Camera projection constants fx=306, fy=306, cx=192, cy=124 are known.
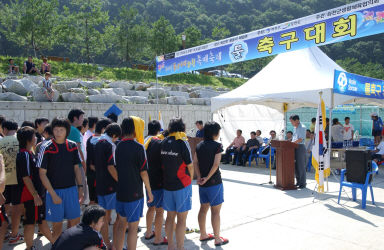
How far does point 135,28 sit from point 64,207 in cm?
2658

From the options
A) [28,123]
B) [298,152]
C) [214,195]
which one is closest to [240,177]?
[298,152]

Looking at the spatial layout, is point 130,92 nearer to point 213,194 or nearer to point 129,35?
point 213,194

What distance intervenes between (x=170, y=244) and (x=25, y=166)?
194 centimetres

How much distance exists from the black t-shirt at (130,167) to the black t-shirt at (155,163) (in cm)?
59

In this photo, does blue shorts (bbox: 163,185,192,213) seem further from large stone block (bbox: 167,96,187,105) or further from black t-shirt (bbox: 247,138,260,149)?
large stone block (bbox: 167,96,187,105)

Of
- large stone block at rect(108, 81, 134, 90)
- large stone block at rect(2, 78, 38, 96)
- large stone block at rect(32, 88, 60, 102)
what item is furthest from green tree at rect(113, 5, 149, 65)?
large stone block at rect(32, 88, 60, 102)

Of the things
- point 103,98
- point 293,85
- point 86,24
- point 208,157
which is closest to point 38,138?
point 208,157

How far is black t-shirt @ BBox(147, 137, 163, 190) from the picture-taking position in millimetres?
3906

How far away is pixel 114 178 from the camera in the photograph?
11.7ft

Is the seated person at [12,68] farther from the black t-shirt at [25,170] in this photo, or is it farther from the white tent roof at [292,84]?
the black t-shirt at [25,170]

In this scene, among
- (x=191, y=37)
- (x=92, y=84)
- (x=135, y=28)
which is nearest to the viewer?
(x=92, y=84)

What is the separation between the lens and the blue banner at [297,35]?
613cm

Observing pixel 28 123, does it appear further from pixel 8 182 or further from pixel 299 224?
pixel 299 224

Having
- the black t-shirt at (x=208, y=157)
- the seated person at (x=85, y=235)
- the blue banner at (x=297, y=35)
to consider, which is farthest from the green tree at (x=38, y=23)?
the seated person at (x=85, y=235)
